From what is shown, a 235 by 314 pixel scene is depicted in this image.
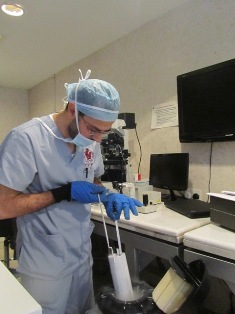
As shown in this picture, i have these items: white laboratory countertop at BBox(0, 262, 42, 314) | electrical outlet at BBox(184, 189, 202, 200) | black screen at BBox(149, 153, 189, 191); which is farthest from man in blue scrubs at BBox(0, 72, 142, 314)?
electrical outlet at BBox(184, 189, 202, 200)

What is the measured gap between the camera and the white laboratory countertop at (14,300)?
→ 630mm

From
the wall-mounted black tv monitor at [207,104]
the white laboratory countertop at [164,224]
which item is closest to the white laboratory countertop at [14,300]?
the white laboratory countertop at [164,224]

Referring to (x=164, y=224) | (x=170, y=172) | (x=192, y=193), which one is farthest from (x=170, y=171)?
(x=164, y=224)

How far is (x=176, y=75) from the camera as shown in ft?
7.11

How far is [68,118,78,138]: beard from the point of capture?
1173 mm

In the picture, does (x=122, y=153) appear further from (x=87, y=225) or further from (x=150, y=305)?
(x=150, y=305)

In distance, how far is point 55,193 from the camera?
1113mm

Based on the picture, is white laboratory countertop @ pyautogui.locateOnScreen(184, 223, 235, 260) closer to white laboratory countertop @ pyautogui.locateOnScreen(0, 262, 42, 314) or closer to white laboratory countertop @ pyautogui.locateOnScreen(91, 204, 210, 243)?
white laboratory countertop @ pyautogui.locateOnScreen(91, 204, 210, 243)

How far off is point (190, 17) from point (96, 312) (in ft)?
6.93

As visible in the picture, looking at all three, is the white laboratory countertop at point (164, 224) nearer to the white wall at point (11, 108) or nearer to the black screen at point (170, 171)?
the black screen at point (170, 171)

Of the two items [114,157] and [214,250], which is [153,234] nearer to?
[214,250]

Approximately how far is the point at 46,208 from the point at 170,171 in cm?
116

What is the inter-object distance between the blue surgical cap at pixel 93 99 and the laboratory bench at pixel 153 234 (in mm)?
639

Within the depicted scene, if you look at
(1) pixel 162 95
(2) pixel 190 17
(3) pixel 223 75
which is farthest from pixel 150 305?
(2) pixel 190 17
